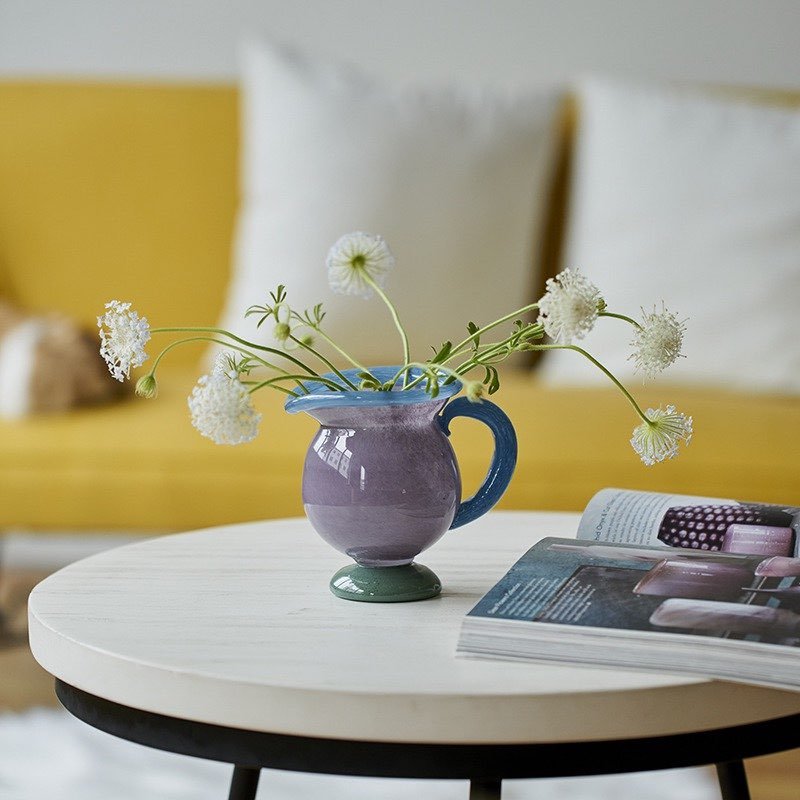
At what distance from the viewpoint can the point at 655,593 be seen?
73cm

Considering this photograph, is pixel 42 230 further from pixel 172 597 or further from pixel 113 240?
pixel 172 597

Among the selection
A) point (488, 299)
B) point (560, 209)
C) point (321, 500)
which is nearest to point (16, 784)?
point (321, 500)

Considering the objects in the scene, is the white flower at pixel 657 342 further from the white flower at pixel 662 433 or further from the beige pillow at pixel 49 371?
the beige pillow at pixel 49 371

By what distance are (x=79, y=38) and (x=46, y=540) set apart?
46.1 inches

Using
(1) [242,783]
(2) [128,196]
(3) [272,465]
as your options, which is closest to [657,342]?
(1) [242,783]

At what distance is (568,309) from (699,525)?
0.99 ft

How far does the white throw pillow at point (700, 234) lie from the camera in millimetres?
1968

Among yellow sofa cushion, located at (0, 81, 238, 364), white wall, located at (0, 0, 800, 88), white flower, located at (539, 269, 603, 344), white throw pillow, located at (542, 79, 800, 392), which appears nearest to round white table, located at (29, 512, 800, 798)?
white flower, located at (539, 269, 603, 344)

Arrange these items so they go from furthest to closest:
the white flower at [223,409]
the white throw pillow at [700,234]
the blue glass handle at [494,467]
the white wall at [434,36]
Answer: the white wall at [434,36], the white throw pillow at [700,234], the blue glass handle at [494,467], the white flower at [223,409]

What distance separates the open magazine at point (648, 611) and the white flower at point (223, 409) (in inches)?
7.3

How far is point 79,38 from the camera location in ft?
8.84

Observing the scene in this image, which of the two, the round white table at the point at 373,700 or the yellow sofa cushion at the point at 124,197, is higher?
the yellow sofa cushion at the point at 124,197

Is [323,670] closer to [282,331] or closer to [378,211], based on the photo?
[282,331]

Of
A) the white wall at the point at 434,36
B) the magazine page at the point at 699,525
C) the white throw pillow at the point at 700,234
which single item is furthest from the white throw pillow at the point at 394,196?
the magazine page at the point at 699,525
